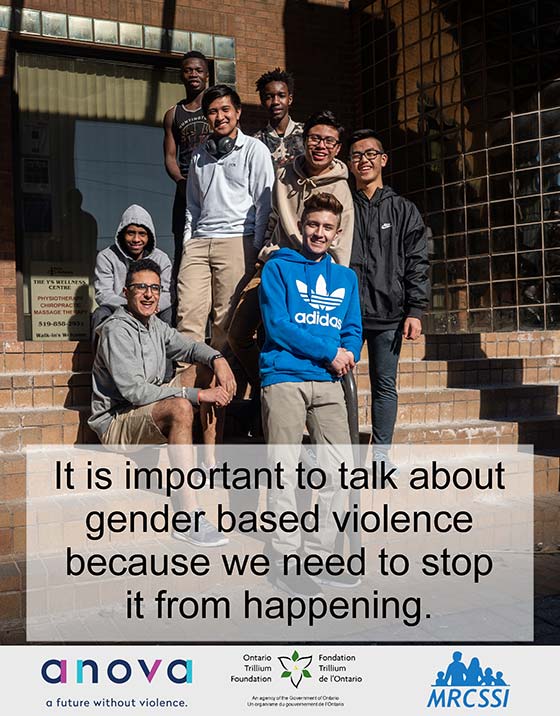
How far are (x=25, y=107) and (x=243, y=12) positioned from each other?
7.82 feet

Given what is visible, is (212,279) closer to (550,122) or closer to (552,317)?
(552,317)

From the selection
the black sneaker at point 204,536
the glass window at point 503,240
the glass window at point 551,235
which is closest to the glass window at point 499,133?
the glass window at point 503,240

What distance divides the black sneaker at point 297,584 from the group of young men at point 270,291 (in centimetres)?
45

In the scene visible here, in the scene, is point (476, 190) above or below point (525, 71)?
below

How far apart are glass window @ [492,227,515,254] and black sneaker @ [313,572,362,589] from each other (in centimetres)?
458

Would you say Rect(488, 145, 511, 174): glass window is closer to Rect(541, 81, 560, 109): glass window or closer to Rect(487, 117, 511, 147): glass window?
Rect(487, 117, 511, 147): glass window

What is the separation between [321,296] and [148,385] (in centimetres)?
100

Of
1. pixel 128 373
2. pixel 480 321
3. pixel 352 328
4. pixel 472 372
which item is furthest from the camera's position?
pixel 480 321

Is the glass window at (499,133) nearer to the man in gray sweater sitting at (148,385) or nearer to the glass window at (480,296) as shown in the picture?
the glass window at (480,296)

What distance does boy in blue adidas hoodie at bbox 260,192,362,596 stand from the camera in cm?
321

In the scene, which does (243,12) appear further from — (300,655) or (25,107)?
(300,655)

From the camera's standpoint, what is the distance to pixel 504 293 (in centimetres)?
704

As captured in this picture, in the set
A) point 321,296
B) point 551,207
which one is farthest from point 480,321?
point 321,296

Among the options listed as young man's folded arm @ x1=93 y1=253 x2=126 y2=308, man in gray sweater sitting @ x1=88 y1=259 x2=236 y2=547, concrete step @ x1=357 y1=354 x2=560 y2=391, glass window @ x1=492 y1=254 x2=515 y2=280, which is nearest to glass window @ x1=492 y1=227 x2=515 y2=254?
glass window @ x1=492 y1=254 x2=515 y2=280
